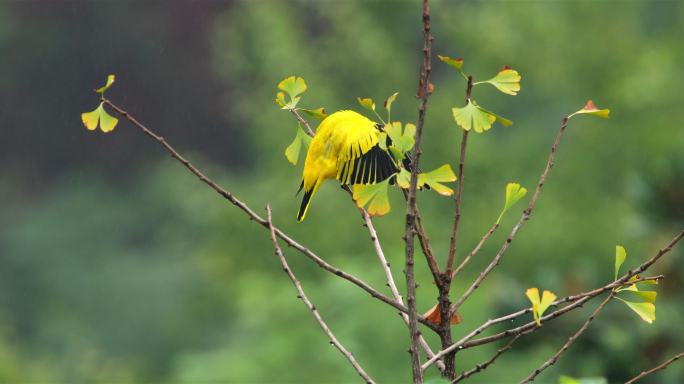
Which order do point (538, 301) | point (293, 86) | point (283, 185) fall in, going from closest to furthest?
1. point (538, 301)
2. point (293, 86)
3. point (283, 185)

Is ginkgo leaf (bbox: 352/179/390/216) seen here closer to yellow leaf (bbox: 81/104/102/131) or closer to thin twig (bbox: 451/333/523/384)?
thin twig (bbox: 451/333/523/384)

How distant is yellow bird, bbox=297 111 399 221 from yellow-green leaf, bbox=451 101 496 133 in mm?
203

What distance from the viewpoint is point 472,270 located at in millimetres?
12477

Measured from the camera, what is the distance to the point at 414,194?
176cm

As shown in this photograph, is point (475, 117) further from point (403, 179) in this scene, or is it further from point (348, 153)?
point (348, 153)

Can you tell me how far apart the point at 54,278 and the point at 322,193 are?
9484 millimetres

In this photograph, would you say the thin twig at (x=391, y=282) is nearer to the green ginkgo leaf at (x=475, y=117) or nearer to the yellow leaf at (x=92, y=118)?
the green ginkgo leaf at (x=475, y=117)

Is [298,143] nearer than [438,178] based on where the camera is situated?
No

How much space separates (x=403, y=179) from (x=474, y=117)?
15cm

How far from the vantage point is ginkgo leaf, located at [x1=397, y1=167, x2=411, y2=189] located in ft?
6.21

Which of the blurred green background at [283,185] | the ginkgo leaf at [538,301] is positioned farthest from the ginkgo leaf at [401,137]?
the blurred green background at [283,185]

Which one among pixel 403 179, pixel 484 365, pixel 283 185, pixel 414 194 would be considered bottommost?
pixel 484 365

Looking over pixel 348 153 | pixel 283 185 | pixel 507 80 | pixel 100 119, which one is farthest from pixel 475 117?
pixel 283 185

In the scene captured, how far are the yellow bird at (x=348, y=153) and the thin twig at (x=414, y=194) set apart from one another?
205 mm
